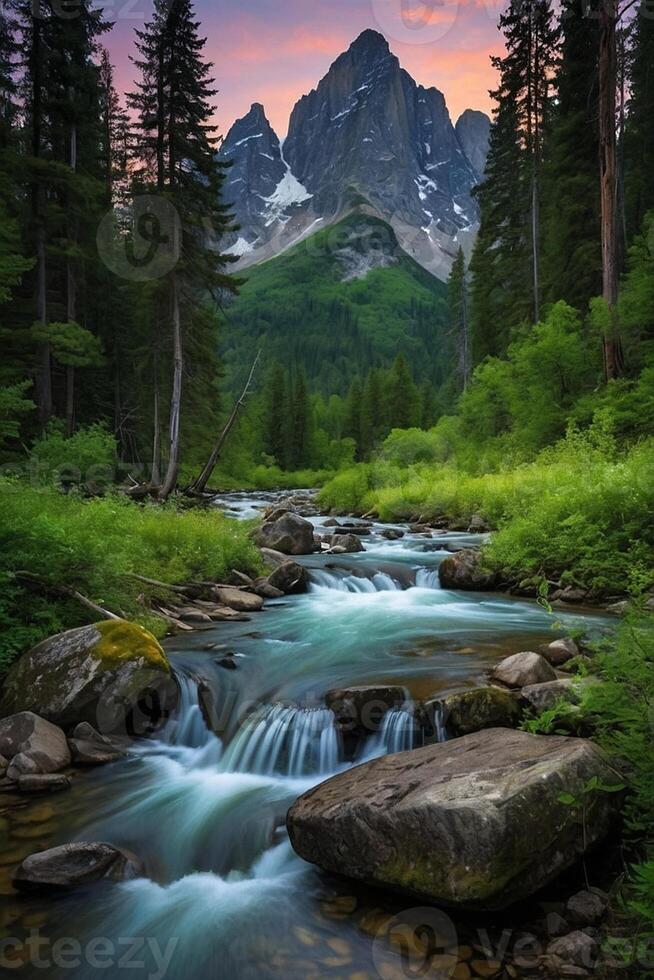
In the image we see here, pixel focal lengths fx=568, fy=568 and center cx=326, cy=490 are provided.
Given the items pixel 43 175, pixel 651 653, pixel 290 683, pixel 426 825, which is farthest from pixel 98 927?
pixel 43 175

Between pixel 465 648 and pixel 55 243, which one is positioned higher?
pixel 55 243

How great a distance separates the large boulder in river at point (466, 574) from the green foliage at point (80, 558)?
15.4 feet

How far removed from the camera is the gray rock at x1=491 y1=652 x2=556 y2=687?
577 centimetres

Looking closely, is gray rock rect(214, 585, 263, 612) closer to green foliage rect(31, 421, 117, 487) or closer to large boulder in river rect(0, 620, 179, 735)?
large boulder in river rect(0, 620, 179, 735)

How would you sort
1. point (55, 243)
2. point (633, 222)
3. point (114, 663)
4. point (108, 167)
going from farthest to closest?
point (108, 167) → point (633, 222) → point (55, 243) → point (114, 663)

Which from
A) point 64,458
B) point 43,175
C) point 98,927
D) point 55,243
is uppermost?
point 43,175

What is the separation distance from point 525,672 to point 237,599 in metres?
6.05

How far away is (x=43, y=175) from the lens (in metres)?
20.5

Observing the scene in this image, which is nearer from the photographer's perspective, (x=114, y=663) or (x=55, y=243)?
(x=114, y=663)

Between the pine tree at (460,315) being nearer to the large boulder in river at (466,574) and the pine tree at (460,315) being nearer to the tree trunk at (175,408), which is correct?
the tree trunk at (175,408)

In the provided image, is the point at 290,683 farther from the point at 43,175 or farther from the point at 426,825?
the point at 43,175

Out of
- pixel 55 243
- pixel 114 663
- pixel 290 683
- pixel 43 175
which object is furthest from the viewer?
pixel 55 243

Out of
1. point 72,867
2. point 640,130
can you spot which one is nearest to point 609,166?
point 640,130

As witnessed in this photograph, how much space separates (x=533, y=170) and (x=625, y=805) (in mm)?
30432
